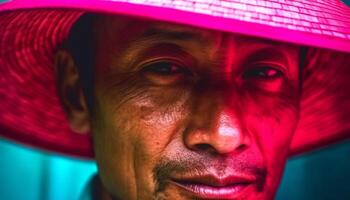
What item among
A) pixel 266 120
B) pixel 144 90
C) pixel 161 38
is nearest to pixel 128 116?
pixel 144 90

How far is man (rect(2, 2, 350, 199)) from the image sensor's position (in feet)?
2.94

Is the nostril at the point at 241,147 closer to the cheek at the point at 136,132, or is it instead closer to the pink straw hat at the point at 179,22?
the cheek at the point at 136,132

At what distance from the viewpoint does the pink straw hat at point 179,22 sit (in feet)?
2.19

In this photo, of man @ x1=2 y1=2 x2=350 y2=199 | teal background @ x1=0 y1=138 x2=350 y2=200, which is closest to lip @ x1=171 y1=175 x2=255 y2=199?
man @ x1=2 y1=2 x2=350 y2=199

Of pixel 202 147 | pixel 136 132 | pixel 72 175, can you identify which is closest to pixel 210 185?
pixel 202 147

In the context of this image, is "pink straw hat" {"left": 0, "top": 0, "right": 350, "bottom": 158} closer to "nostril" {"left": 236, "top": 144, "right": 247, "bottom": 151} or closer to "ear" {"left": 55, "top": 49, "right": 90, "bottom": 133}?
"ear" {"left": 55, "top": 49, "right": 90, "bottom": 133}

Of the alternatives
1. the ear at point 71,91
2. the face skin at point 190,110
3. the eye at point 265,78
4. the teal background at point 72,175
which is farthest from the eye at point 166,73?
the teal background at point 72,175

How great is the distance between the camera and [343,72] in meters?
1.20

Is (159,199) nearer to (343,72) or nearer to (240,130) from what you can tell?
(240,130)

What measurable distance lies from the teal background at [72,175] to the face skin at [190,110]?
577 mm

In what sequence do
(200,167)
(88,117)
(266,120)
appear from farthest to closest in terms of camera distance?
(88,117)
(266,120)
(200,167)

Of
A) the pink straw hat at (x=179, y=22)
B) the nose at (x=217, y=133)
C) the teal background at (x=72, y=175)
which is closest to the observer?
the pink straw hat at (x=179, y=22)

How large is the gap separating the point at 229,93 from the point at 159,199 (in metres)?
0.25

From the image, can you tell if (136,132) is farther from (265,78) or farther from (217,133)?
(265,78)
